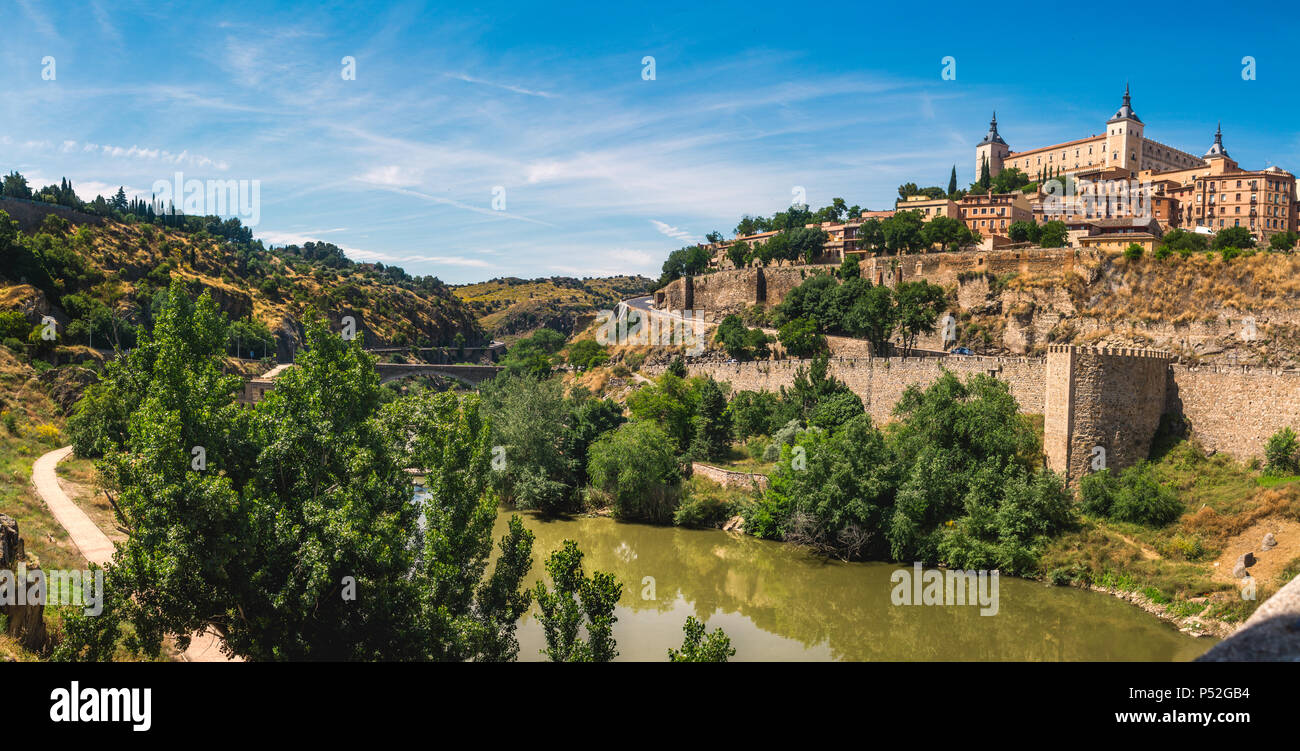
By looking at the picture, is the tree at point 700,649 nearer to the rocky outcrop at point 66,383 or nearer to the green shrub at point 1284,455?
the green shrub at point 1284,455

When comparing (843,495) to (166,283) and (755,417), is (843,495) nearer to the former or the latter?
(755,417)

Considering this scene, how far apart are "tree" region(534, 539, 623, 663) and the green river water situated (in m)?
3.31

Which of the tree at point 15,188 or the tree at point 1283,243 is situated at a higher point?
the tree at point 15,188

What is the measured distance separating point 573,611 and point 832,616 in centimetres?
1035

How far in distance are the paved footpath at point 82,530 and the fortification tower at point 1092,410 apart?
2254 cm

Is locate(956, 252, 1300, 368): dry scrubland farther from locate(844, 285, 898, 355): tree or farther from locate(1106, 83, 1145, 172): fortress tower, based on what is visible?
locate(1106, 83, 1145, 172): fortress tower

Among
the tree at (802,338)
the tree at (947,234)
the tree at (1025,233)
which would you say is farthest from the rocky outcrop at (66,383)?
the tree at (1025,233)

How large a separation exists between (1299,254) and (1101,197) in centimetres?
3409

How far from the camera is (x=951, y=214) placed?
232 ft

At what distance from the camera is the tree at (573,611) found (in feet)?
40.5

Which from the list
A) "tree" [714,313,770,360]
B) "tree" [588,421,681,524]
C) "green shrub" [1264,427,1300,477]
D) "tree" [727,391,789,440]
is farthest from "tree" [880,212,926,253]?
"green shrub" [1264,427,1300,477]

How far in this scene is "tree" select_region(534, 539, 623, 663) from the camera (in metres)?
12.4
